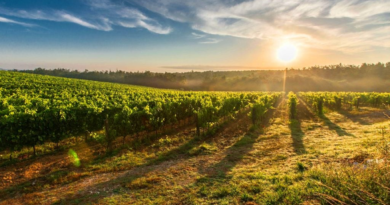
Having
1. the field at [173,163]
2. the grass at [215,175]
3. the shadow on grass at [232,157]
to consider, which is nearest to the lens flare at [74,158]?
the field at [173,163]

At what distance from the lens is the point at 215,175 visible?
721 centimetres

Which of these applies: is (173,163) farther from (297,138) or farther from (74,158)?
(297,138)

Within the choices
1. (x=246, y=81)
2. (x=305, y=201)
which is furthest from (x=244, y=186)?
(x=246, y=81)

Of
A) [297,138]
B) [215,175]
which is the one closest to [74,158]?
[215,175]

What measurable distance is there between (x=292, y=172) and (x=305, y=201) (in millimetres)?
2040

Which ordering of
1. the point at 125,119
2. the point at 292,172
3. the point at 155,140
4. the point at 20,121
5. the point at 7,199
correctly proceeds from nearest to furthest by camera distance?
the point at 7,199 < the point at 292,172 < the point at 20,121 < the point at 125,119 < the point at 155,140

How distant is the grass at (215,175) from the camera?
5.28 m

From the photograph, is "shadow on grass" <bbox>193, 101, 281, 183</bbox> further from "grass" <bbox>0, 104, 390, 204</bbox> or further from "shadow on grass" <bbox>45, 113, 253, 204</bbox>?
"shadow on grass" <bbox>45, 113, 253, 204</bbox>

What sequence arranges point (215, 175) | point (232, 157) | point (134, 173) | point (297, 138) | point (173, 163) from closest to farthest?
point (215, 175) → point (134, 173) → point (173, 163) → point (232, 157) → point (297, 138)

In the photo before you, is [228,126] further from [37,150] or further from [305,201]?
[37,150]

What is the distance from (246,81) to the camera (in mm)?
87938

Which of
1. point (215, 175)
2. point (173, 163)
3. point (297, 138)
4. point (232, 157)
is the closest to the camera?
point (215, 175)

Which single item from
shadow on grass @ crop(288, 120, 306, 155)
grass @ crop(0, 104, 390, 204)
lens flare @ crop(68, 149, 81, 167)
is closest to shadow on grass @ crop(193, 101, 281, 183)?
grass @ crop(0, 104, 390, 204)

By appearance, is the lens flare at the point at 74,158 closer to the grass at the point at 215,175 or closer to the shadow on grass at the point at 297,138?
the grass at the point at 215,175
